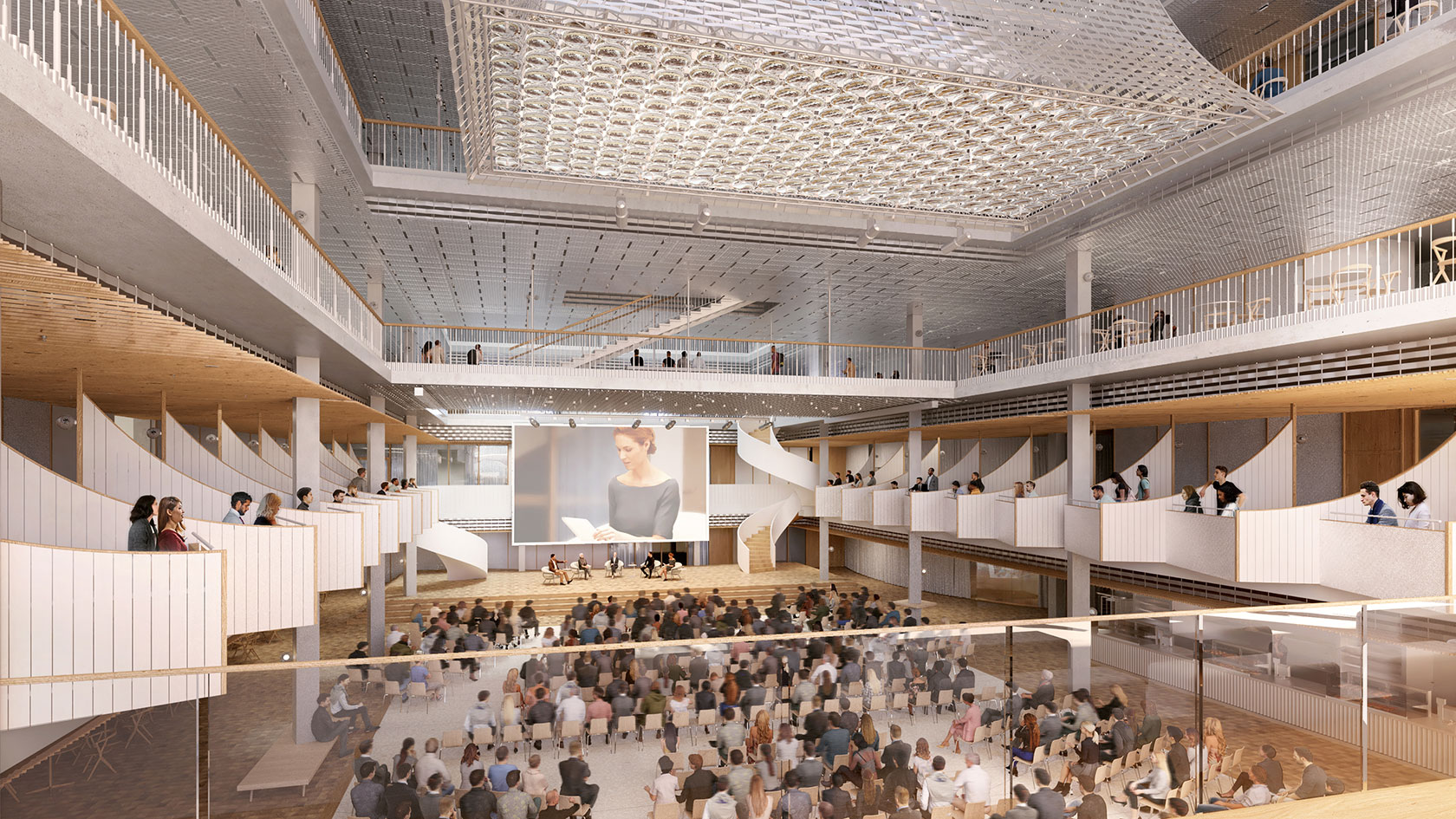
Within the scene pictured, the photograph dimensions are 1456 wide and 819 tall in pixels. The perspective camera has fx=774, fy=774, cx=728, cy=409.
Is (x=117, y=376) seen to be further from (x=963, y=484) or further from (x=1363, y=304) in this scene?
(x=963, y=484)

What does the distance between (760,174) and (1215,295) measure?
31.2ft

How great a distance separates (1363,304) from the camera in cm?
784

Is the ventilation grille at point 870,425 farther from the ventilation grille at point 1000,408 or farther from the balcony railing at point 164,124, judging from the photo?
the balcony railing at point 164,124

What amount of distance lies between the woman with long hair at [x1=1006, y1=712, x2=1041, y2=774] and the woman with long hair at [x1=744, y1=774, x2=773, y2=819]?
128cm

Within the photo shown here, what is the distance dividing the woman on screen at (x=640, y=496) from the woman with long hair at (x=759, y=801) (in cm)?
1855

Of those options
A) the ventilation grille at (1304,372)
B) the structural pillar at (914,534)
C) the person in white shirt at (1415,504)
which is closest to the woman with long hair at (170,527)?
the person in white shirt at (1415,504)

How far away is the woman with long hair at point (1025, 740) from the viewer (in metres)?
4.05

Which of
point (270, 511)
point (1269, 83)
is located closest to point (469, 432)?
point (270, 511)

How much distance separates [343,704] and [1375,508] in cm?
985

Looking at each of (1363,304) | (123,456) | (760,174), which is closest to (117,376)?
(123,456)

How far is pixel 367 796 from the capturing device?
3.59 meters

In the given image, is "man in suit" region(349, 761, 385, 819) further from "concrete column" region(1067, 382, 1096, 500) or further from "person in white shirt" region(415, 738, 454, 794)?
"concrete column" region(1067, 382, 1096, 500)

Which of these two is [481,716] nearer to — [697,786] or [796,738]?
[697,786]

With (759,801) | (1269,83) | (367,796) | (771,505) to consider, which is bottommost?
(771,505)
